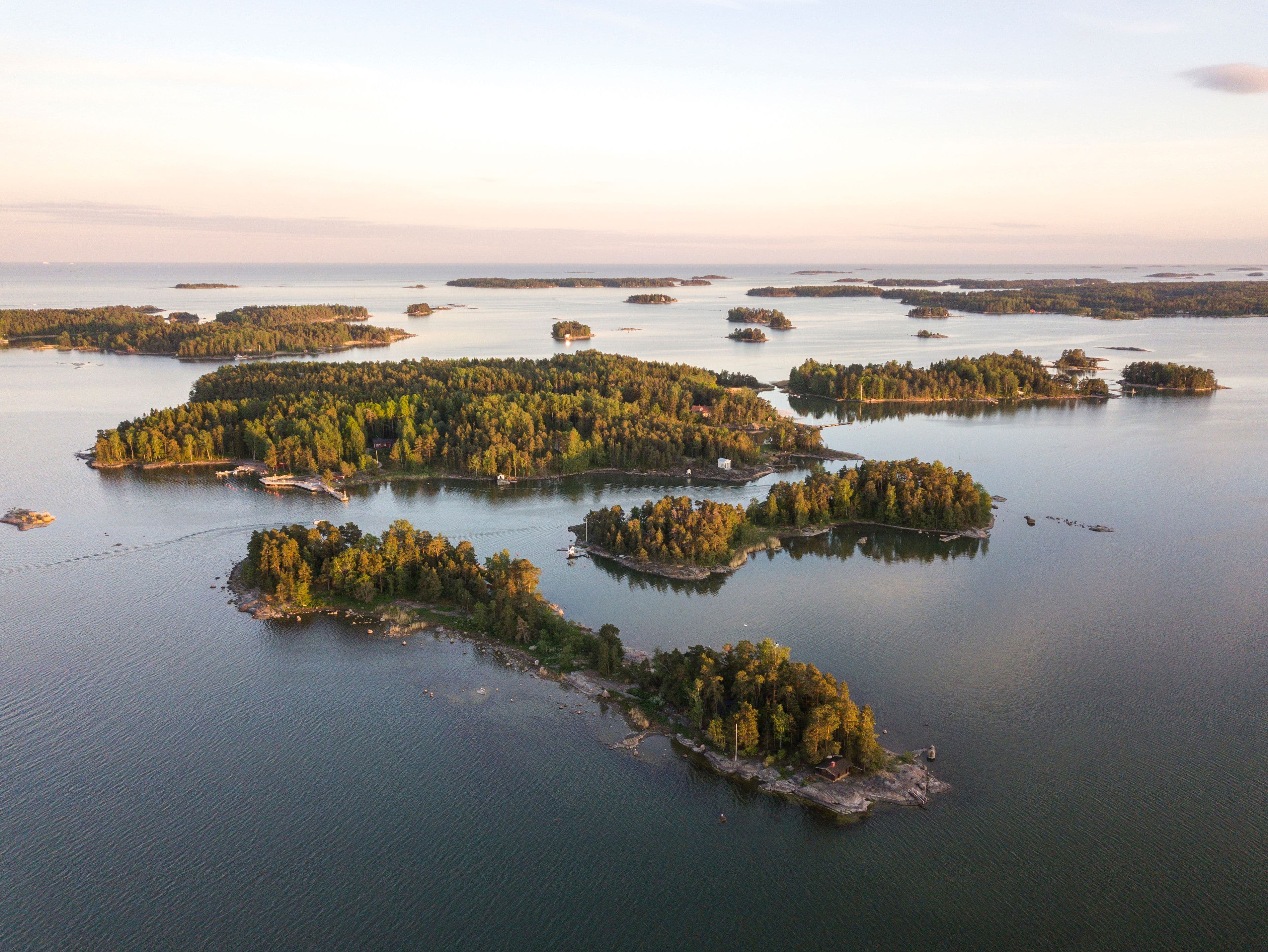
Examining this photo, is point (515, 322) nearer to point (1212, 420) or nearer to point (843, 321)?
point (843, 321)

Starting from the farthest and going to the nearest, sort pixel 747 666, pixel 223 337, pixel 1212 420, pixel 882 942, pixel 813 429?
pixel 223 337 < pixel 1212 420 < pixel 813 429 < pixel 747 666 < pixel 882 942

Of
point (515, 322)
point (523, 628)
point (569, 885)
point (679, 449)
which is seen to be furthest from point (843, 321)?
point (569, 885)

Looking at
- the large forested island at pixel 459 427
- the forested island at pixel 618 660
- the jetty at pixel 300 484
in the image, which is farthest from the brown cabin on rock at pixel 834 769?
the jetty at pixel 300 484

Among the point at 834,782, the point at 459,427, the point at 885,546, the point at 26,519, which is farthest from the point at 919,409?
the point at 26,519

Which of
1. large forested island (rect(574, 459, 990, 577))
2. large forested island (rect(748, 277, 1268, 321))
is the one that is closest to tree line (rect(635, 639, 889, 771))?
large forested island (rect(574, 459, 990, 577))

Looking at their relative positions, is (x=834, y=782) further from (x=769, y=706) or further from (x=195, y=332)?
(x=195, y=332)

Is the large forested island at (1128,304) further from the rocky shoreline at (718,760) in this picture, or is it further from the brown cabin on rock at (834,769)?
the brown cabin on rock at (834,769)

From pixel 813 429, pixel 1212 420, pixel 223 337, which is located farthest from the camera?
pixel 223 337
